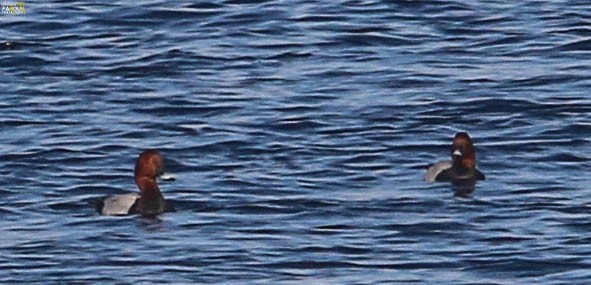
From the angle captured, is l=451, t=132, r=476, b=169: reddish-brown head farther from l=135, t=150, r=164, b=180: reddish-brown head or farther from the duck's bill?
l=135, t=150, r=164, b=180: reddish-brown head

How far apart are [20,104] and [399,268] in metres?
8.41

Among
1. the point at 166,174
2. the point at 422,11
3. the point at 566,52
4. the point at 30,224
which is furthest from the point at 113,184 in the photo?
the point at 422,11

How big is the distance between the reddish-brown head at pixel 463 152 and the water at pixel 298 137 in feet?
1.14

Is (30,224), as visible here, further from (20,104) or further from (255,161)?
(20,104)

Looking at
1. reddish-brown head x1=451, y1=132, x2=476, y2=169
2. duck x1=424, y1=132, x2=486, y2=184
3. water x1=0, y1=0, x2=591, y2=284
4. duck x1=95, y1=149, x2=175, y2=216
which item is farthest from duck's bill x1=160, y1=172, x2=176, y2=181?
reddish-brown head x1=451, y1=132, x2=476, y2=169

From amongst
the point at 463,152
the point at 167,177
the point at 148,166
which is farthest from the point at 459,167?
the point at 148,166

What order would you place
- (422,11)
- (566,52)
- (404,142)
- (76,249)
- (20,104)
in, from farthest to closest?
(422,11)
(566,52)
(20,104)
(404,142)
(76,249)

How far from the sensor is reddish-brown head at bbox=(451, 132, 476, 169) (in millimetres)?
21094

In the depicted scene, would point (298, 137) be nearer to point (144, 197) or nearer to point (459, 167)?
point (459, 167)

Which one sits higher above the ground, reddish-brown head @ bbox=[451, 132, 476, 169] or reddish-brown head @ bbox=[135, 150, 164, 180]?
reddish-brown head @ bbox=[135, 150, 164, 180]

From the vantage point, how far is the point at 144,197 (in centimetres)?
2017

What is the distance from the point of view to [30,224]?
19.3 metres

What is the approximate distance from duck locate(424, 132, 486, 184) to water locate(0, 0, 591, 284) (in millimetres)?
169

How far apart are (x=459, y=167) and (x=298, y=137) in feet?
8.97
